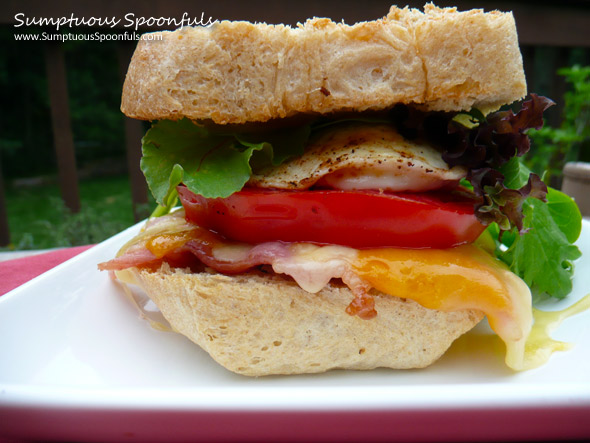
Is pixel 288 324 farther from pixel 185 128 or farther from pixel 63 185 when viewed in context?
pixel 63 185

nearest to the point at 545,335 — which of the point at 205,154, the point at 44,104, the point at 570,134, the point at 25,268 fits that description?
the point at 205,154

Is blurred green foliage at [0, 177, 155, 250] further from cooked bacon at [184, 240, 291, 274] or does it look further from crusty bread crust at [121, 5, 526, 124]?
crusty bread crust at [121, 5, 526, 124]

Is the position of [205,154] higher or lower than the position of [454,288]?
higher

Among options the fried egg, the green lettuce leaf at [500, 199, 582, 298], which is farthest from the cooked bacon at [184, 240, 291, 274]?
the green lettuce leaf at [500, 199, 582, 298]

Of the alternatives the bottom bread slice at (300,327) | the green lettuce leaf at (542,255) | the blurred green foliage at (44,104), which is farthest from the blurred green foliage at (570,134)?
the blurred green foliage at (44,104)

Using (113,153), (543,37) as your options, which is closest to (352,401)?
(543,37)

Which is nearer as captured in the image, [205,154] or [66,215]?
[205,154]

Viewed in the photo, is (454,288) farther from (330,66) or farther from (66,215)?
(66,215)
